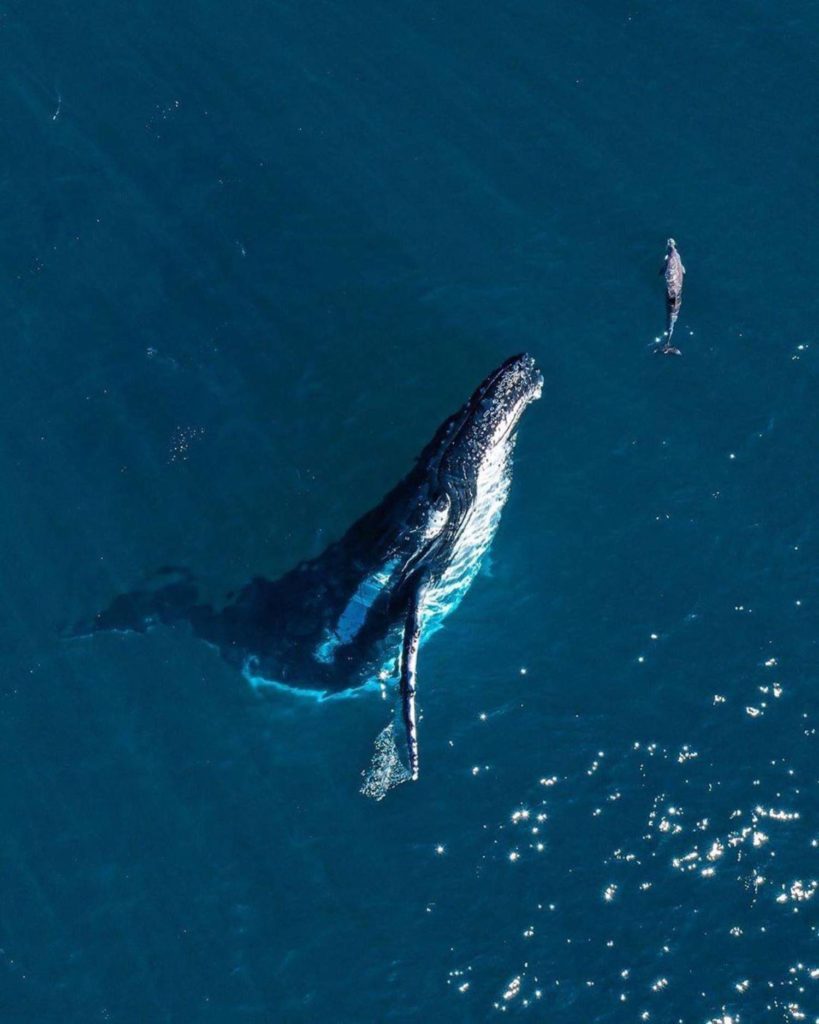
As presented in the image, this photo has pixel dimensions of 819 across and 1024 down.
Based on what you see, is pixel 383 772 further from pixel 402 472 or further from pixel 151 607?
pixel 402 472

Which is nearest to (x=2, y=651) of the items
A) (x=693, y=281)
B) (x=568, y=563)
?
(x=568, y=563)

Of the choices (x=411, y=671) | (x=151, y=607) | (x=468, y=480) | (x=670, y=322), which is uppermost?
Result: (x=670, y=322)

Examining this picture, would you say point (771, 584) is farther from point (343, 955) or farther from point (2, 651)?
point (2, 651)

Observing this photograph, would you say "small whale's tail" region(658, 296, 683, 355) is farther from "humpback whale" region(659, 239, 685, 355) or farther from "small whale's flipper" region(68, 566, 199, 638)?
"small whale's flipper" region(68, 566, 199, 638)

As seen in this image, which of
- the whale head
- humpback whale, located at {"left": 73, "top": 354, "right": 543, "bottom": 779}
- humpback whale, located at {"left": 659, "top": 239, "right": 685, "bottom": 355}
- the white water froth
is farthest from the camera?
humpback whale, located at {"left": 659, "top": 239, "right": 685, "bottom": 355}

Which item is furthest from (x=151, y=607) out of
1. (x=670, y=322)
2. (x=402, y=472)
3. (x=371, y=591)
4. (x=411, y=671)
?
(x=670, y=322)

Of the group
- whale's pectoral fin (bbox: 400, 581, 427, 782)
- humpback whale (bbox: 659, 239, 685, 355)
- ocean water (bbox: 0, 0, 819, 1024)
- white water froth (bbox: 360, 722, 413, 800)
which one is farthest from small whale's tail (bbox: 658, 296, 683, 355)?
white water froth (bbox: 360, 722, 413, 800)

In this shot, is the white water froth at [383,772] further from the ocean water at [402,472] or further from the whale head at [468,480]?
the whale head at [468,480]
